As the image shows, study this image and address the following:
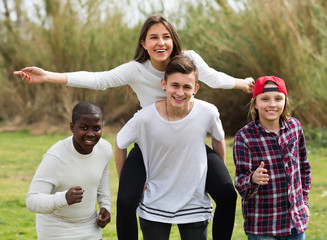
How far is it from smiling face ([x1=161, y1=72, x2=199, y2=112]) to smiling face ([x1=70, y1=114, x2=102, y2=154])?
0.44 metres

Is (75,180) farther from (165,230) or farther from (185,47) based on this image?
(185,47)

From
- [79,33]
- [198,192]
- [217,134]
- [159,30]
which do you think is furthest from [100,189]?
[79,33]

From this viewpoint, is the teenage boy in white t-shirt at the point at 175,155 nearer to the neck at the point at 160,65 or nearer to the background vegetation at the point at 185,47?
the neck at the point at 160,65

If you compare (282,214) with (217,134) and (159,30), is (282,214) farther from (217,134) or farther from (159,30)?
(159,30)

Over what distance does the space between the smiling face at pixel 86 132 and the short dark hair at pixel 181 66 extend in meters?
0.50

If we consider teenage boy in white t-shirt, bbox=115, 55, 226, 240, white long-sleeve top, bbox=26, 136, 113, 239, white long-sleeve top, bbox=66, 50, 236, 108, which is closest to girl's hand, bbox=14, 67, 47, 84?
white long-sleeve top, bbox=66, 50, 236, 108

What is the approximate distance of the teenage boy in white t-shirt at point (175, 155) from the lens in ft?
9.85

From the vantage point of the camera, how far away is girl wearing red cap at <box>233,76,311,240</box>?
9.58ft

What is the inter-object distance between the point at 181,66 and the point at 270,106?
0.57 m

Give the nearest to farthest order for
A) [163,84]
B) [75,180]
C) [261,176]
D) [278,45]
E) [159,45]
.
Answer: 1. [261,176]
2. [75,180]
3. [163,84]
4. [159,45]
5. [278,45]

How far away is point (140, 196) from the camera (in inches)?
119

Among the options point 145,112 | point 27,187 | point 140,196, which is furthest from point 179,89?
point 27,187

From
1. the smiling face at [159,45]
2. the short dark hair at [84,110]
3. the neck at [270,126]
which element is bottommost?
the neck at [270,126]

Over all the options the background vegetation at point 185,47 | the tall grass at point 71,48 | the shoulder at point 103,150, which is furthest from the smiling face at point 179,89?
the tall grass at point 71,48
